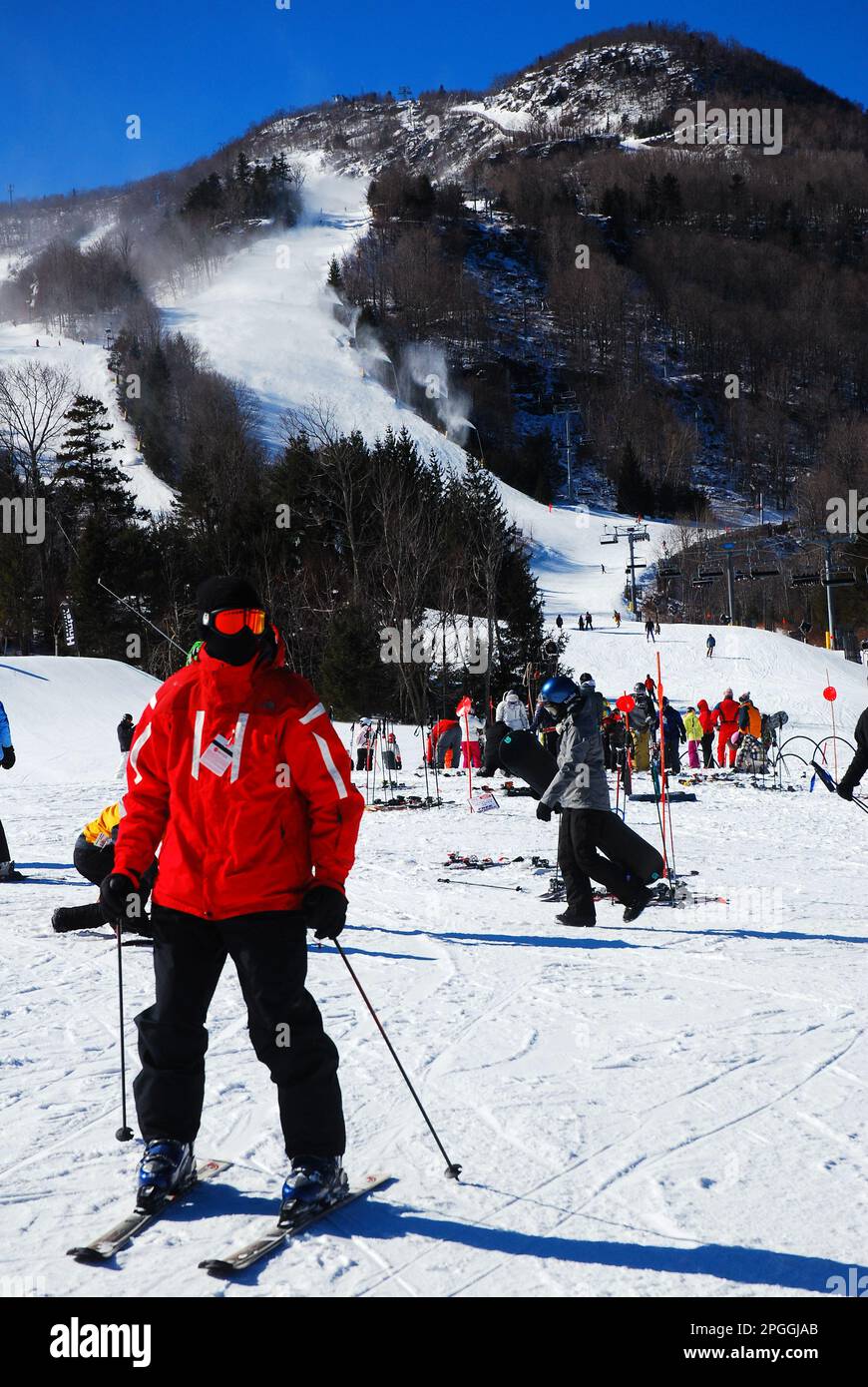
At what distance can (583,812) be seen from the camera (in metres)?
7.39

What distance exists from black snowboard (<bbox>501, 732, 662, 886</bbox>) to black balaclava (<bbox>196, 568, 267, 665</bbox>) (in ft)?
15.5

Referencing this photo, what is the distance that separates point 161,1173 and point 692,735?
74.0 feet

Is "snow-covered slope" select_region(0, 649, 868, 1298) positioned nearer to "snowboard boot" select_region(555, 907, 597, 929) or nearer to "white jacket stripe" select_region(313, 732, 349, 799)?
"snowboard boot" select_region(555, 907, 597, 929)

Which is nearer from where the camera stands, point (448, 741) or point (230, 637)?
point (230, 637)

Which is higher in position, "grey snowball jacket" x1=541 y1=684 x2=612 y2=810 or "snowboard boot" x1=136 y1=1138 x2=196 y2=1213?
"grey snowball jacket" x1=541 y1=684 x2=612 y2=810

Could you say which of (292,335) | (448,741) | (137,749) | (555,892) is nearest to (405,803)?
(448,741)

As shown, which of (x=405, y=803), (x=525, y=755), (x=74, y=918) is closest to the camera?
(x=74, y=918)

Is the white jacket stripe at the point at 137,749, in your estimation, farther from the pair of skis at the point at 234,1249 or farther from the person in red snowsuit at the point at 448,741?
the person in red snowsuit at the point at 448,741

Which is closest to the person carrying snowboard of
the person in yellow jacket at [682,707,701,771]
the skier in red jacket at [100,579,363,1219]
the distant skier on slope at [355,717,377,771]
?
the skier in red jacket at [100,579,363,1219]

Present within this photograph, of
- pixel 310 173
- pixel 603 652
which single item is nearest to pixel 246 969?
pixel 603 652

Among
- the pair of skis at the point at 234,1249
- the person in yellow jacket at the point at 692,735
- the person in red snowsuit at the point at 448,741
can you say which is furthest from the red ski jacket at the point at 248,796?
the person in yellow jacket at the point at 692,735

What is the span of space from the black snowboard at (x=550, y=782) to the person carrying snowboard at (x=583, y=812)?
0.02 metres

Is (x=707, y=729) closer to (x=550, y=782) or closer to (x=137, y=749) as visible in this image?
(x=550, y=782)

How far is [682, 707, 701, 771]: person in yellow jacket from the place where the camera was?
2398 cm
